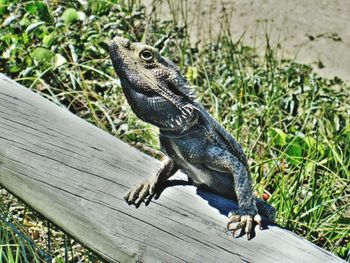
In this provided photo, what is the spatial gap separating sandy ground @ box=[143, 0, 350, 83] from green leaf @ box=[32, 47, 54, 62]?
1.09 metres

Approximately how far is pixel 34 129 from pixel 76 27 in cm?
207

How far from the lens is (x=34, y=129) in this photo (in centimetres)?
244

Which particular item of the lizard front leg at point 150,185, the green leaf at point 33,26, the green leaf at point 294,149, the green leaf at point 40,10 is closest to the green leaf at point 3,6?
the green leaf at point 40,10

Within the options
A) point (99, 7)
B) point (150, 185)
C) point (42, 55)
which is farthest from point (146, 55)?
point (99, 7)

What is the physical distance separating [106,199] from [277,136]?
5.16 ft

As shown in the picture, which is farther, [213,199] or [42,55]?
[42,55]

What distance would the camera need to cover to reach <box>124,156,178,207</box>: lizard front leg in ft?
7.17

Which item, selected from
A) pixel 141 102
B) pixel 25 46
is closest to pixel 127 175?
pixel 141 102

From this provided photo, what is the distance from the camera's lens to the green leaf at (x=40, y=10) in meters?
4.27

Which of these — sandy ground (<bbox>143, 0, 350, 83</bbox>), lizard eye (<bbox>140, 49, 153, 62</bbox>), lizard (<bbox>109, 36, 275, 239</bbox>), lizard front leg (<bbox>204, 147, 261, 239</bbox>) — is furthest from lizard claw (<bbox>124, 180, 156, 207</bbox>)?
sandy ground (<bbox>143, 0, 350, 83</bbox>)

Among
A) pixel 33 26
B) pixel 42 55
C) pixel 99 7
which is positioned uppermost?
pixel 99 7

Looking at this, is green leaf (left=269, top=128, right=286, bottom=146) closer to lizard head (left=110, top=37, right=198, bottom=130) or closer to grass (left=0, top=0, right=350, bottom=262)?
grass (left=0, top=0, right=350, bottom=262)

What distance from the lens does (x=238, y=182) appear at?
212 cm

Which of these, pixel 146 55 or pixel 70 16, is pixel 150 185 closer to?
pixel 146 55
